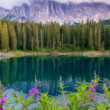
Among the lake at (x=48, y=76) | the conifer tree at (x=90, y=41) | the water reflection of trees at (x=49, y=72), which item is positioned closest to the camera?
the lake at (x=48, y=76)

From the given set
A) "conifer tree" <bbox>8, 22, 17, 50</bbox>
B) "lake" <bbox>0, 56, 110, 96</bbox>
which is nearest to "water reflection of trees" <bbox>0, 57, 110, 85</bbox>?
"lake" <bbox>0, 56, 110, 96</bbox>

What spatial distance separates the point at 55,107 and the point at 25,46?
73732 millimetres

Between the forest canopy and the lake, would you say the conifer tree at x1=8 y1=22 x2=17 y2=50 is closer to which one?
the forest canopy

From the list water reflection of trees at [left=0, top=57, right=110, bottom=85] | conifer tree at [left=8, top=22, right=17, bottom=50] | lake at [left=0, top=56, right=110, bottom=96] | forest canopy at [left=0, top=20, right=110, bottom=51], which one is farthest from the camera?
forest canopy at [left=0, top=20, right=110, bottom=51]

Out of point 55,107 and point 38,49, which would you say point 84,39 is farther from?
point 55,107

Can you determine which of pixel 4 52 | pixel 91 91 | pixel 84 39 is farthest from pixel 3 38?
pixel 91 91

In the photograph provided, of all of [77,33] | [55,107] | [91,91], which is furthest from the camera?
[77,33]

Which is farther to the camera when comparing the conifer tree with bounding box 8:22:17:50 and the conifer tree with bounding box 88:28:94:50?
the conifer tree with bounding box 88:28:94:50

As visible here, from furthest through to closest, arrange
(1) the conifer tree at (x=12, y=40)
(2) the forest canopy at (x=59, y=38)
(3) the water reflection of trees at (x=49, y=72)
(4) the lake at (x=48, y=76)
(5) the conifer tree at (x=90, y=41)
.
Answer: (2) the forest canopy at (x=59, y=38), (5) the conifer tree at (x=90, y=41), (1) the conifer tree at (x=12, y=40), (3) the water reflection of trees at (x=49, y=72), (4) the lake at (x=48, y=76)

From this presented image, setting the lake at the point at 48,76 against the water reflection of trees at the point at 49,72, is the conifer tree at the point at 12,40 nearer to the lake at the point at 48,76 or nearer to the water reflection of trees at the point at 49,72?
the water reflection of trees at the point at 49,72

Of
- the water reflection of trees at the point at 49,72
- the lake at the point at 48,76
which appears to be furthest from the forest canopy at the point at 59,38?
the lake at the point at 48,76

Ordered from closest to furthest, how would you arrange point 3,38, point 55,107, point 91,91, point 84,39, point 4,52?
point 55,107, point 91,91, point 4,52, point 3,38, point 84,39

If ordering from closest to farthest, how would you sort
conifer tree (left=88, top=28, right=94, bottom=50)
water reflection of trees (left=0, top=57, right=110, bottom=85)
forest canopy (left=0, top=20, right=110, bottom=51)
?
water reflection of trees (left=0, top=57, right=110, bottom=85) → conifer tree (left=88, top=28, right=94, bottom=50) → forest canopy (left=0, top=20, right=110, bottom=51)

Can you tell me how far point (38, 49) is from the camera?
249 feet
